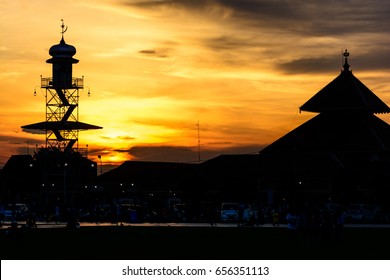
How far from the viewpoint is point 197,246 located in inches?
1724

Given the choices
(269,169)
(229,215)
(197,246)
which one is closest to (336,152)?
(269,169)

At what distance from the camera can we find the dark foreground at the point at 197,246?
3750 centimetres

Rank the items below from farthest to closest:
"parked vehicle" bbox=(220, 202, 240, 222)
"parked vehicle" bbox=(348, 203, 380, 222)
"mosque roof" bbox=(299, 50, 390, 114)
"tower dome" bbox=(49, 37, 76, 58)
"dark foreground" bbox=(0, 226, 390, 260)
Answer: "tower dome" bbox=(49, 37, 76, 58) < "mosque roof" bbox=(299, 50, 390, 114) < "parked vehicle" bbox=(220, 202, 240, 222) < "parked vehicle" bbox=(348, 203, 380, 222) < "dark foreground" bbox=(0, 226, 390, 260)

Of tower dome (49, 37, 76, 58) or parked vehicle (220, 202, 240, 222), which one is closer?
parked vehicle (220, 202, 240, 222)

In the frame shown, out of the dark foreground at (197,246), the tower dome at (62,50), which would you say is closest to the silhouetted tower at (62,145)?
the tower dome at (62,50)

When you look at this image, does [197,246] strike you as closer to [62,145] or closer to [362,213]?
[362,213]

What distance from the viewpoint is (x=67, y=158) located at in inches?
5157

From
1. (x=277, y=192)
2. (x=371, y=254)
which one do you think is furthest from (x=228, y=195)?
(x=371, y=254)

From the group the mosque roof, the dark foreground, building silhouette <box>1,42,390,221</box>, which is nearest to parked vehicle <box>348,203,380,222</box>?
building silhouette <box>1,42,390,221</box>

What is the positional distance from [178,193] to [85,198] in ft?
39.7

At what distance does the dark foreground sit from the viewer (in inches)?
1476

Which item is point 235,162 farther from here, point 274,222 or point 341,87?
point 274,222

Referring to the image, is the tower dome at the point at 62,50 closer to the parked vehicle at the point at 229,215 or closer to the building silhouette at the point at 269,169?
the building silhouette at the point at 269,169

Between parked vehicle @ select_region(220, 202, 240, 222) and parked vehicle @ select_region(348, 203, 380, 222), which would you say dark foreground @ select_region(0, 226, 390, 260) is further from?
parked vehicle @ select_region(220, 202, 240, 222)
